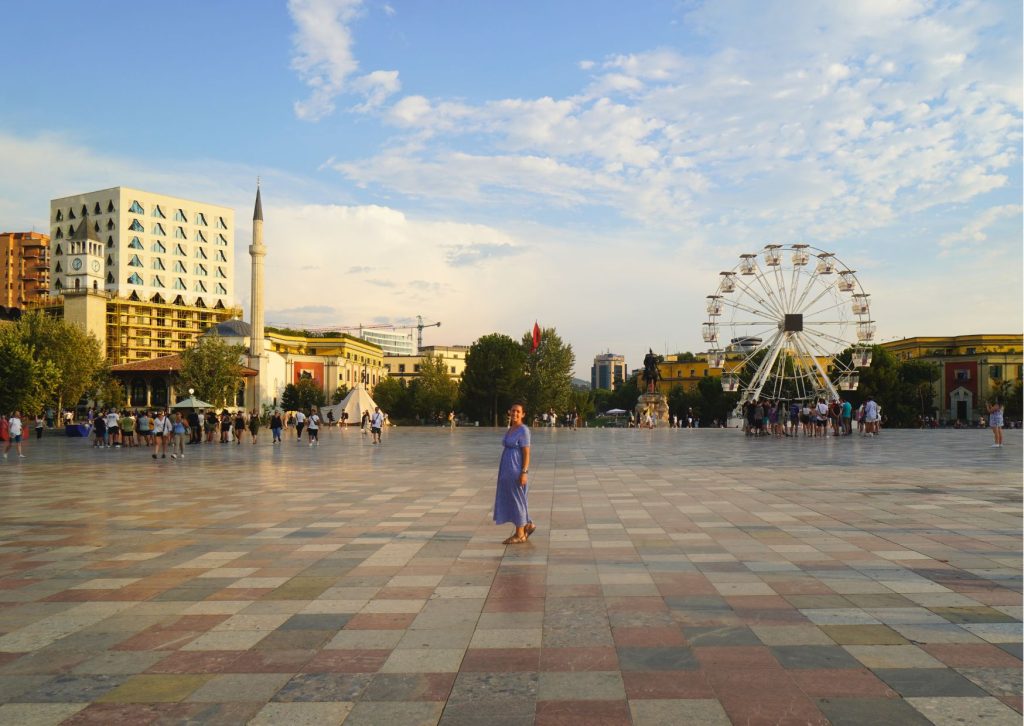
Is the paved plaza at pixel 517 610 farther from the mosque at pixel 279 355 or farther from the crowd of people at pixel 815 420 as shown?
the mosque at pixel 279 355

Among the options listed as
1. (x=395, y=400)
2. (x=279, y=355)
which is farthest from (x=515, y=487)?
(x=279, y=355)

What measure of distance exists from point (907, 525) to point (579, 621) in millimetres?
5865

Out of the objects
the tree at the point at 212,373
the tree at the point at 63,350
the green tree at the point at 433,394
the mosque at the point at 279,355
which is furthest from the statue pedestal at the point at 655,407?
the tree at the point at 63,350

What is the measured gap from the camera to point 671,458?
866 inches

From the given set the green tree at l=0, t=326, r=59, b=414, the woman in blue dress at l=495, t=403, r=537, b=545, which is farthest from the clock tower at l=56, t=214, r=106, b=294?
the woman in blue dress at l=495, t=403, r=537, b=545

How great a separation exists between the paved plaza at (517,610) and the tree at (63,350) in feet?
158

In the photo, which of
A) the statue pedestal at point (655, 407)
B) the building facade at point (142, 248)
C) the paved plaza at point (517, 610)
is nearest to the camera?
the paved plaza at point (517, 610)

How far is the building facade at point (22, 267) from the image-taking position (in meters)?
108

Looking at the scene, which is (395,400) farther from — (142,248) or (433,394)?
(142,248)

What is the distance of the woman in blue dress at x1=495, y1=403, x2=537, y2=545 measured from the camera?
8.72 meters

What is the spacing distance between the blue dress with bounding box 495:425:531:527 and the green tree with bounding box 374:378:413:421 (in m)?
83.0

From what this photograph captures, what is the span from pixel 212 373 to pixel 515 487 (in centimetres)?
5475

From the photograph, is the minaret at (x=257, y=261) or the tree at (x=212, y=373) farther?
the minaret at (x=257, y=261)

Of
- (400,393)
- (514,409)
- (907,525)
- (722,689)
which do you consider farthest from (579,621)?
(400,393)
